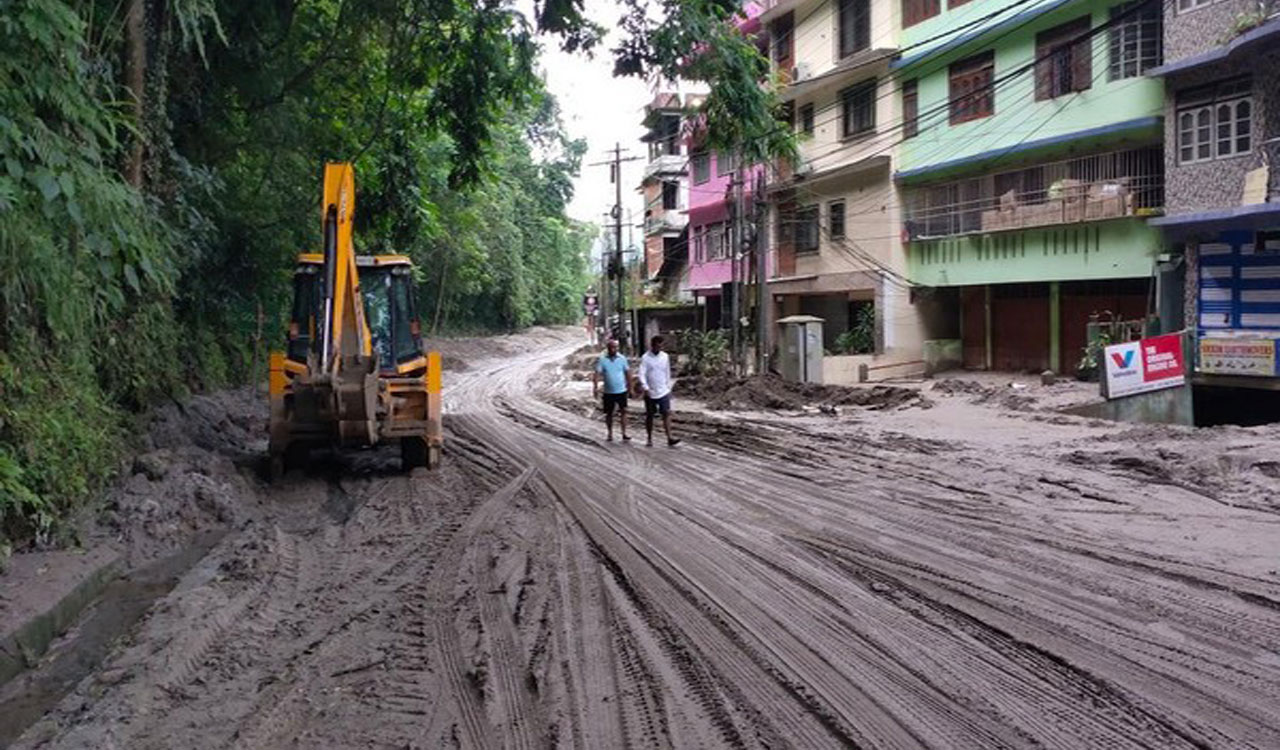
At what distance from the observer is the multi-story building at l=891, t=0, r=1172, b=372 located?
2139 cm

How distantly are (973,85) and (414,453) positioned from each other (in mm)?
19600

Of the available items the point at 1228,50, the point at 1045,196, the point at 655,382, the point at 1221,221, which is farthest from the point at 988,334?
the point at 655,382

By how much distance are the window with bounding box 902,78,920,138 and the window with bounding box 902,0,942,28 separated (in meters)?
1.68

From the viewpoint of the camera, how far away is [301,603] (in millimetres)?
6766

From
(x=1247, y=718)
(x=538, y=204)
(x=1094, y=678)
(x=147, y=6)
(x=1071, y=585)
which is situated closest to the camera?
(x=1247, y=718)

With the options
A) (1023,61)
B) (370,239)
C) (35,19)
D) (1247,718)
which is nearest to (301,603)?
(35,19)

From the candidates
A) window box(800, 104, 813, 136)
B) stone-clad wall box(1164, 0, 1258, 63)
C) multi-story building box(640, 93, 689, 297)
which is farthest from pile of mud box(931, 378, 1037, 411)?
multi-story building box(640, 93, 689, 297)

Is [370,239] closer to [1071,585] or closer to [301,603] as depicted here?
[301,603]

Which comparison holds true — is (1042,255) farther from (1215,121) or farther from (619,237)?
(619,237)

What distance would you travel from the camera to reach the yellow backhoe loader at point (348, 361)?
1011cm

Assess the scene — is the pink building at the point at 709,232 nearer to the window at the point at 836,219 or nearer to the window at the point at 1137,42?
the window at the point at 836,219

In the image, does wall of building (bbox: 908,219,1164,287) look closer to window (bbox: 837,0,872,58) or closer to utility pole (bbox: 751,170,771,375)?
utility pole (bbox: 751,170,771,375)

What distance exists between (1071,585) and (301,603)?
513 cm

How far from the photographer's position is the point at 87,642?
645 cm
